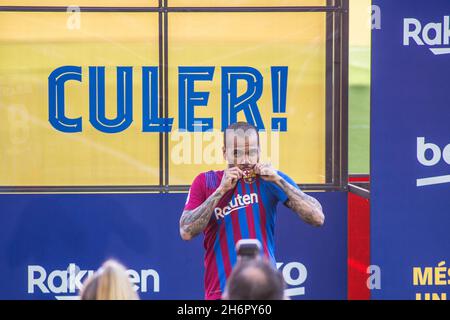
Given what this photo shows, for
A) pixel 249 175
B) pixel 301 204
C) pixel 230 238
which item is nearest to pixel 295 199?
pixel 301 204

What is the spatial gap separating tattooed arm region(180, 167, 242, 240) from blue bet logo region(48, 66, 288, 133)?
1.75 metres

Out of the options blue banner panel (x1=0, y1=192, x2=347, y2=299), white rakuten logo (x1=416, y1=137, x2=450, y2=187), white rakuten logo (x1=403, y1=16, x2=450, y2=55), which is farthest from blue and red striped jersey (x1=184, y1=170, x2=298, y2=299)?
white rakuten logo (x1=403, y1=16, x2=450, y2=55)

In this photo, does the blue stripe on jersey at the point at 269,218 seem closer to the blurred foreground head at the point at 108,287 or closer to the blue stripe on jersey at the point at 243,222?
the blue stripe on jersey at the point at 243,222

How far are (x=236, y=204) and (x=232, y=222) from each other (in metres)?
0.10

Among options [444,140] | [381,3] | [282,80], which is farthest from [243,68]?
[444,140]

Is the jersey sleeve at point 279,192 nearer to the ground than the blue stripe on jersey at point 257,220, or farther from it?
farther from it

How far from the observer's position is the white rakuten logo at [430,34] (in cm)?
593

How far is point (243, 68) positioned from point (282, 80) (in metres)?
0.31

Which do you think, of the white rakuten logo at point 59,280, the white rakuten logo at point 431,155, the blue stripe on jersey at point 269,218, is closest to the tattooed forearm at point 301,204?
the blue stripe on jersey at point 269,218

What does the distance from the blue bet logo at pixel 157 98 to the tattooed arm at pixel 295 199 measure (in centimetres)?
173

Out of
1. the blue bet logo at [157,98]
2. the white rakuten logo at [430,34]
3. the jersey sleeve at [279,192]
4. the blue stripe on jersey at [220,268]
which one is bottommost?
the blue stripe on jersey at [220,268]

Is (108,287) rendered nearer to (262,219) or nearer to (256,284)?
(256,284)
